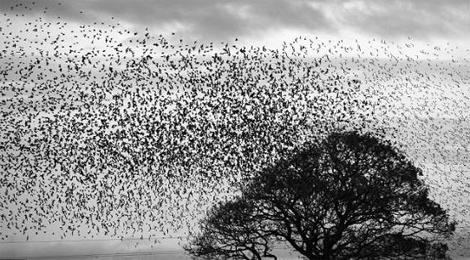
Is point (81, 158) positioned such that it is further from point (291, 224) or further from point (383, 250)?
point (383, 250)

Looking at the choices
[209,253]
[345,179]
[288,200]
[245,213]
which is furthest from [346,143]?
[209,253]

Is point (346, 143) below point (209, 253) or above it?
above

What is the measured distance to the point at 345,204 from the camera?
38.9 meters

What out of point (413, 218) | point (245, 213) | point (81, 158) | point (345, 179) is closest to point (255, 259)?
point (245, 213)

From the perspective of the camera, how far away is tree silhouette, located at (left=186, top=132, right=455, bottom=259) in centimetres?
3838

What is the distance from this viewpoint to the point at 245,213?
131 feet

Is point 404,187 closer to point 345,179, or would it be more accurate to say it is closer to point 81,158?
point 345,179

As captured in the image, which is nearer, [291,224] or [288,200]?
[288,200]

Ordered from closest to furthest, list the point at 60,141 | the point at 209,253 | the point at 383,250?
the point at 383,250 → the point at 209,253 → the point at 60,141

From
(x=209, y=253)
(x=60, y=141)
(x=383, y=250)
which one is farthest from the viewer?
(x=60, y=141)

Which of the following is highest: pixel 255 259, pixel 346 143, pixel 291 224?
pixel 346 143

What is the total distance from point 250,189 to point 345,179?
19.1 feet

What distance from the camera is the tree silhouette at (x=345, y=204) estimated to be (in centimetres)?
3838

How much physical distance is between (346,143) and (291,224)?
251 inches
